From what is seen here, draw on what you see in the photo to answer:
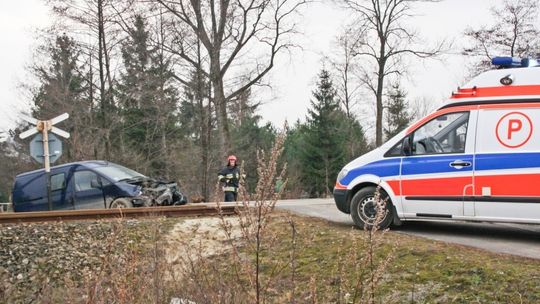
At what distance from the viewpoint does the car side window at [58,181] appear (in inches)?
608

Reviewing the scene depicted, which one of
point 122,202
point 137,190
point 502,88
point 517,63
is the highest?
point 517,63

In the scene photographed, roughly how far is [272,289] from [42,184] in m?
13.5

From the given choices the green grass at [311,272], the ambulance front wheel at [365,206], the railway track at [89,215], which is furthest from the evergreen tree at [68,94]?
the ambulance front wheel at [365,206]

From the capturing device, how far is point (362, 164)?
910 cm

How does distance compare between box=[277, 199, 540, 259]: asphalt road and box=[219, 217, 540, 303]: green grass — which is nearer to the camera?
box=[219, 217, 540, 303]: green grass

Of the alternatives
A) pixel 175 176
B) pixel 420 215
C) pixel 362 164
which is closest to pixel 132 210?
pixel 362 164

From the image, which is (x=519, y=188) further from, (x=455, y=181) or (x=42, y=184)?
(x=42, y=184)

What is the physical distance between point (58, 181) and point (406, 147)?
10.4 meters

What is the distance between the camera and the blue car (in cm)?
1412

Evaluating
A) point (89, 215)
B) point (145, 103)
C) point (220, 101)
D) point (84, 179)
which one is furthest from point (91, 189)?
point (145, 103)

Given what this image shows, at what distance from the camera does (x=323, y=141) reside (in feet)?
157

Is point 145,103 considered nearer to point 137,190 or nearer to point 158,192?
point 137,190

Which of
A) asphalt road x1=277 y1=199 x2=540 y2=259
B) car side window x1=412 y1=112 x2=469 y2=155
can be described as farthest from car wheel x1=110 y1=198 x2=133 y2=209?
car side window x1=412 y1=112 x2=469 y2=155

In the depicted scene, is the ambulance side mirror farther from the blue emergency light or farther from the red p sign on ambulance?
the blue emergency light
